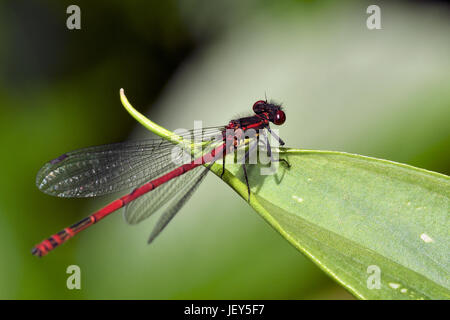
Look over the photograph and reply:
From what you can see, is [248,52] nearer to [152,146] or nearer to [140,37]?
[140,37]

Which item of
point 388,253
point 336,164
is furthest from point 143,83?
point 388,253

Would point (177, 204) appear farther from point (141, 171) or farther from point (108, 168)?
point (108, 168)

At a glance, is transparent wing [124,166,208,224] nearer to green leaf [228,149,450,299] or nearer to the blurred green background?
the blurred green background

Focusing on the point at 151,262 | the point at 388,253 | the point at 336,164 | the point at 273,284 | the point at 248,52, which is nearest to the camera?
the point at 388,253

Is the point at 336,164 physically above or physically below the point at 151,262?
above

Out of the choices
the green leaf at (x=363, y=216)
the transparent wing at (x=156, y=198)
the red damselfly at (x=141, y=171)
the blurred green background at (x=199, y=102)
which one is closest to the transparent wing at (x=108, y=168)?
the red damselfly at (x=141, y=171)

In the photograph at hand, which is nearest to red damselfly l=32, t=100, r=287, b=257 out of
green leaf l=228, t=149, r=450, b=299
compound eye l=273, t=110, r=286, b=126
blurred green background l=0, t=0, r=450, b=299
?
compound eye l=273, t=110, r=286, b=126

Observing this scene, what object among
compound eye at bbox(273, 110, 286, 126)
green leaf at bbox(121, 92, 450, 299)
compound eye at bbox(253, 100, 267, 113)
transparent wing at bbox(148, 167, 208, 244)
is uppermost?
compound eye at bbox(253, 100, 267, 113)
